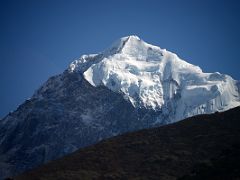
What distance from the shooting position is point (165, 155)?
133m

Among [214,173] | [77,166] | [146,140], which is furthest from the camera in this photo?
[146,140]

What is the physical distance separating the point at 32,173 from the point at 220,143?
43.1 m

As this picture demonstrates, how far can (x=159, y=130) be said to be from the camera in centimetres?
15425

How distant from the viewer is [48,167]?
126062mm

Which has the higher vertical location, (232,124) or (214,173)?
(232,124)

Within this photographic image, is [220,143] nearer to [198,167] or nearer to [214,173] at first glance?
[198,167]

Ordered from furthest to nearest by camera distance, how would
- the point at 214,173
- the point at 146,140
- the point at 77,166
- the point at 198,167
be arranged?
the point at 146,140 < the point at 77,166 < the point at 198,167 < the point at 214,173

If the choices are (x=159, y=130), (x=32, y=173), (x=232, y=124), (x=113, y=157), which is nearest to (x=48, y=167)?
(x=32, y=173)

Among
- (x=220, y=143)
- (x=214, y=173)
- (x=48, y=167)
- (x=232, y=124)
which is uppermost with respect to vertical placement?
(x=232, y=124)

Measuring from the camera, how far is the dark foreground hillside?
11796 cm

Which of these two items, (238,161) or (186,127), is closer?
(238,161)

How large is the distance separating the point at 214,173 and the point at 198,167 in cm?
1493

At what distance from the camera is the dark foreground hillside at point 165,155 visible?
11796 centimetres

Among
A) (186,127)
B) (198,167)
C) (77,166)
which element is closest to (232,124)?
(186,127)
